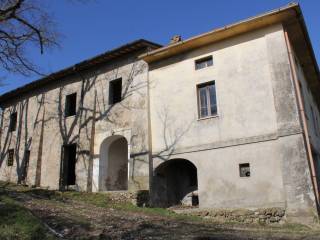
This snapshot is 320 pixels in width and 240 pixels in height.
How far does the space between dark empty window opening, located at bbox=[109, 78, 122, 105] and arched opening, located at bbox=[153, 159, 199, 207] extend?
4.08 m

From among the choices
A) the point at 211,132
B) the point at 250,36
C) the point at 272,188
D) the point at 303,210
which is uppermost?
the point at 250,36

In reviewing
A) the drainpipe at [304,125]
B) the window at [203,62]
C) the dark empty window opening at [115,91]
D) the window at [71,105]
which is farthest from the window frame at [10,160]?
the drainpipe at [304,125]

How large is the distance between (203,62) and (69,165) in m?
8.42

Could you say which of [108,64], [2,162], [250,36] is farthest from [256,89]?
[2,162]

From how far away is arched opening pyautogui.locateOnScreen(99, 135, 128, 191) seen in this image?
15.6m

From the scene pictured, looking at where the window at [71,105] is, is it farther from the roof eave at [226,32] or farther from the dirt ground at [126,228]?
the dirt ground at [126,228]

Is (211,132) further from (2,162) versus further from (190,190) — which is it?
(2,162)

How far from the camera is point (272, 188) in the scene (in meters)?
10.7

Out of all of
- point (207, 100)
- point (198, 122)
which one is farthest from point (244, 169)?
point (207, 100)

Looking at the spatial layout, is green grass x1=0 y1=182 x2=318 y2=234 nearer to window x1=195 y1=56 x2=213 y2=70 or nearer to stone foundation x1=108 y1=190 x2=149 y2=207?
stone foundation x1=108 y1=190 x2=149 y2=207

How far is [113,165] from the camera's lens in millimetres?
16156

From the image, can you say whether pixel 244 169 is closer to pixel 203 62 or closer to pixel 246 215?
pixel 246 215

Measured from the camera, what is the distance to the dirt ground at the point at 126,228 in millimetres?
7539

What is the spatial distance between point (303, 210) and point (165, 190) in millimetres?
5262
